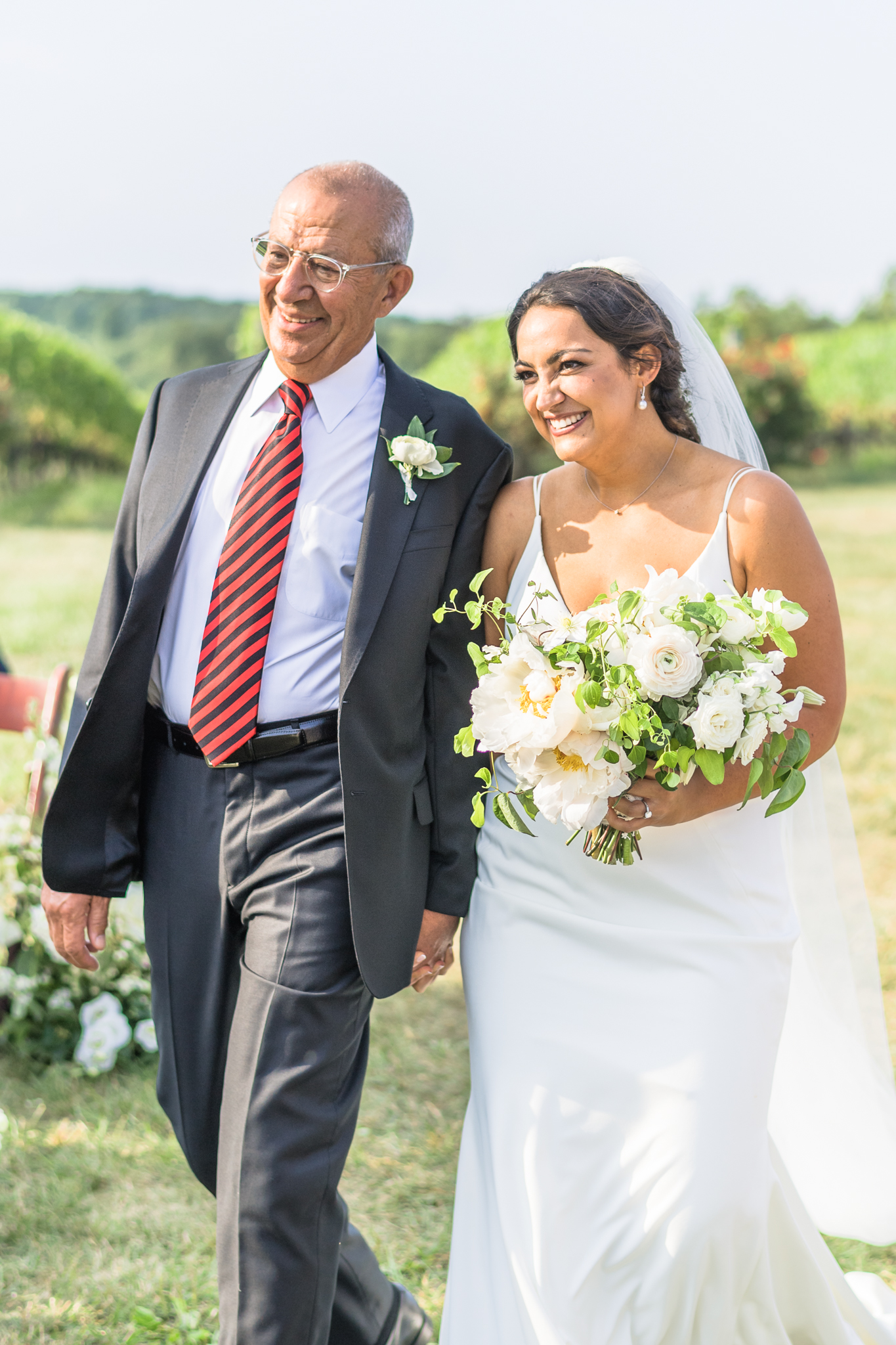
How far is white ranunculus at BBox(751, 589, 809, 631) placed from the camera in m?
2.34

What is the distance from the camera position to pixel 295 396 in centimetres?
280

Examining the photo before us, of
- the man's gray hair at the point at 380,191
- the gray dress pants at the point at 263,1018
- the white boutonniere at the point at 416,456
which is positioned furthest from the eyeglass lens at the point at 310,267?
the gray dress pants at the point at 263,1018

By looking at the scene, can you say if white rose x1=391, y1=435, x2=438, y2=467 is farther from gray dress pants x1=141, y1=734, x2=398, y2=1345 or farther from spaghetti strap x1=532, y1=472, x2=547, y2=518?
gray dress pants x1=141, y1=734, x2=398, y2=1345

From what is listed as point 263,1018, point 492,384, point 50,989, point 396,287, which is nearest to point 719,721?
point 263,1018

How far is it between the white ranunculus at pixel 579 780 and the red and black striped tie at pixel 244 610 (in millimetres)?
676

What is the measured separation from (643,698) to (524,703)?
0.77 ft

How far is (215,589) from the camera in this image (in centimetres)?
269

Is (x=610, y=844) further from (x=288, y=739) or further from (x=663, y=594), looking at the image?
(x=288, y=739)

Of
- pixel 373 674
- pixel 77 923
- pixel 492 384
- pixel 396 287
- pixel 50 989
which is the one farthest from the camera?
pixel 492 384

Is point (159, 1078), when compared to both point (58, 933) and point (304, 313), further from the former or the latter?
point (304, 313)

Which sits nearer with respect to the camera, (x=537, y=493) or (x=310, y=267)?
(x=310, y=267)

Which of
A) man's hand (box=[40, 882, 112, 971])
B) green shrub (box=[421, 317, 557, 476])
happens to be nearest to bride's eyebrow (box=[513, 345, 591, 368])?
man's hand (box=[40, 882, 112, 971])

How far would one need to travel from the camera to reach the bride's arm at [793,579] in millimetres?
2715

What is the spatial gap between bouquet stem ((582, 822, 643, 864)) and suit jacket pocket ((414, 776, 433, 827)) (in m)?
0.41
